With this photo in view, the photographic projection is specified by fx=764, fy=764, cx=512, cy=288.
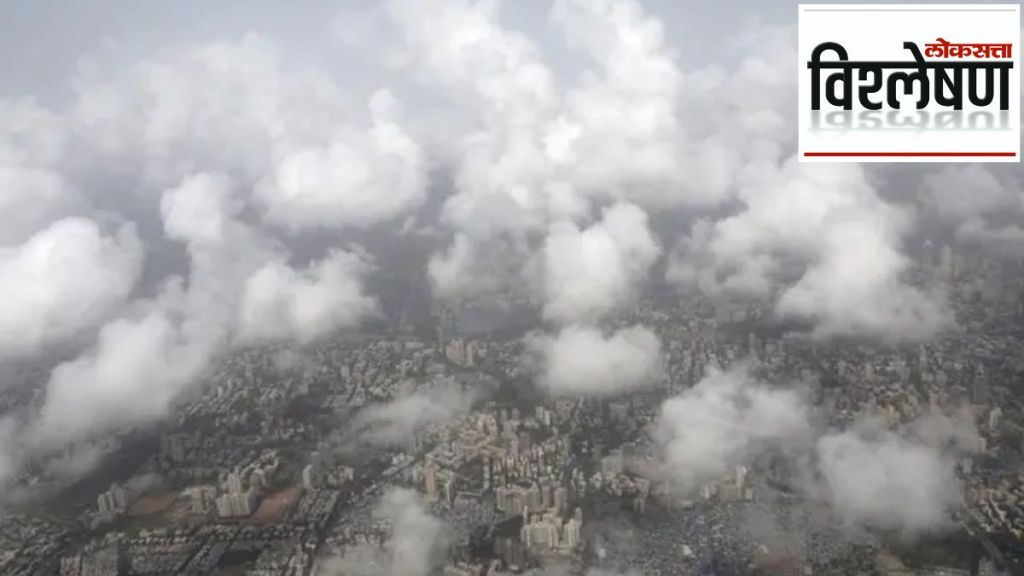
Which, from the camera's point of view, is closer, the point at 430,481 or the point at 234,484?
the point at 234,484

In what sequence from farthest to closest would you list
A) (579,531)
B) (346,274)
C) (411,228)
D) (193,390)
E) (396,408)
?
(411,228) < (346,274) < (193,390) < (396,408) < (579,531)

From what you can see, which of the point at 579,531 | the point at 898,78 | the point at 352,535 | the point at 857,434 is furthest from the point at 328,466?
the point at 898,78

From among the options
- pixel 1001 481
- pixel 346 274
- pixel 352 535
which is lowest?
pixel 352 535

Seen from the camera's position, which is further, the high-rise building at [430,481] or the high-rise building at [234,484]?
the high-rise building at [430,481]

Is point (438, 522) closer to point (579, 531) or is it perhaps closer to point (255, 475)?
point (579, 531)

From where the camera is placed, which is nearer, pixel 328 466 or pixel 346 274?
pixel 328 466

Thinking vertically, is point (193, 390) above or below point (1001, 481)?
above

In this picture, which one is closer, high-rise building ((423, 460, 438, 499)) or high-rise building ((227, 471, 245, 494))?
high-rise building ((227, 471, 245, 494))

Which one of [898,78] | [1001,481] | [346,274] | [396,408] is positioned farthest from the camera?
[346,274]

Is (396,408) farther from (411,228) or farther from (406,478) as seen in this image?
(411,228)
